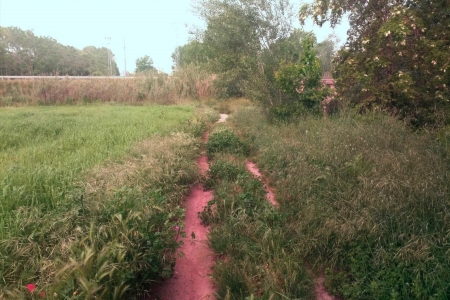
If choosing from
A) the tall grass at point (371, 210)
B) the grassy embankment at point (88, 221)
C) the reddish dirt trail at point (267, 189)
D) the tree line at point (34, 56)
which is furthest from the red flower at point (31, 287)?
the tree line at point (34, 56)

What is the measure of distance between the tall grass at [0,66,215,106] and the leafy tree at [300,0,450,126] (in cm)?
1515

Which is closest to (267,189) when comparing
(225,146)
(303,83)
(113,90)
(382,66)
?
(225,146)

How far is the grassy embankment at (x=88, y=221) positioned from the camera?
259 centimetres

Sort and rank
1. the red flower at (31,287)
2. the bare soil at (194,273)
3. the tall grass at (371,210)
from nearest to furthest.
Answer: the red flower at (31,287)
the tall grass at (371,210)
the bare soil at (194,273)

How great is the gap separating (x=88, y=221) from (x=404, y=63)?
7480mm

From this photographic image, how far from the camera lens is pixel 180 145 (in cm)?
685

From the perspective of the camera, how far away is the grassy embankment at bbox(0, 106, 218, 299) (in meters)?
2.59

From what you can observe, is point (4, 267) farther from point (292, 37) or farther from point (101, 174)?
point (292, 37)

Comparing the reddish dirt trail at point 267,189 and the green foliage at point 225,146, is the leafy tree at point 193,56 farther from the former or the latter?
the reddish dirt trail at point 267,189

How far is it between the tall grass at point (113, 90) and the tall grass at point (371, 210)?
17352mm

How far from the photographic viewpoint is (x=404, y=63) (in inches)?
297

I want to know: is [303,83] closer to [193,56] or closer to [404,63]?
[404,63]

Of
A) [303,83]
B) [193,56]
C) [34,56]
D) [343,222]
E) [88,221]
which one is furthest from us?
[34,56]

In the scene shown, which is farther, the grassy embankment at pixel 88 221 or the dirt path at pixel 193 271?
the dirt path at pixel 193 271
